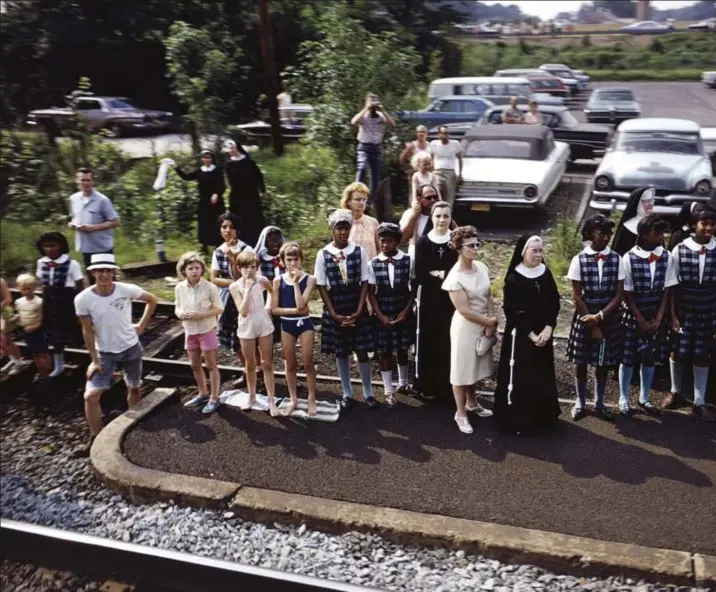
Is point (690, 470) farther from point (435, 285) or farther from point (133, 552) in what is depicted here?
point (133, 552)

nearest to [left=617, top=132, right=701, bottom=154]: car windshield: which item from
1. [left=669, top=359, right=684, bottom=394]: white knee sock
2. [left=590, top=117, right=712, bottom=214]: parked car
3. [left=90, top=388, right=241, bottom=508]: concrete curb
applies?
[left=590, top=117, right=712, bottom=214]: parked car

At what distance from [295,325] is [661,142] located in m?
8.65

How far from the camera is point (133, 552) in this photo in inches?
169

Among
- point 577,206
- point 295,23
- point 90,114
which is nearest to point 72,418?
point 90,114

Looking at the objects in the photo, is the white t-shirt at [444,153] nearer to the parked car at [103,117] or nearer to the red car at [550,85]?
the red car at [550,85]

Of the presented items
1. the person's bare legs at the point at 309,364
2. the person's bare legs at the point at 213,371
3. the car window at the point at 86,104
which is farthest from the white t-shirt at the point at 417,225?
the car window at the point at 86,104

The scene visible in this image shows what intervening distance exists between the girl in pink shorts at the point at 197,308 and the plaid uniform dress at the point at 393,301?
1.35 m

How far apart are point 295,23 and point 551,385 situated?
11.2 m

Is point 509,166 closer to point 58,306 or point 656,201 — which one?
point 656,201

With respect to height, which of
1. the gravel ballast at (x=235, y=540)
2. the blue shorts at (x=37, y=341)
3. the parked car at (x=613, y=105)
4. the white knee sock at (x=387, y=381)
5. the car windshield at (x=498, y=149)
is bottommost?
the gravel ballast at (x=235, y=540)

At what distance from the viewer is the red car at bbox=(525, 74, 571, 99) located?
13680mm

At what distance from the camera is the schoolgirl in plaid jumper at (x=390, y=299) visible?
19.9 feet

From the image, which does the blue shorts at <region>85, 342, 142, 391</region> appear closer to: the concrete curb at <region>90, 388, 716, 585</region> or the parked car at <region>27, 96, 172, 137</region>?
the concrete curb at <region>90, 388, 716, 585</region>

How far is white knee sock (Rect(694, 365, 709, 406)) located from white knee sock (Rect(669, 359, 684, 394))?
0.52 ft
